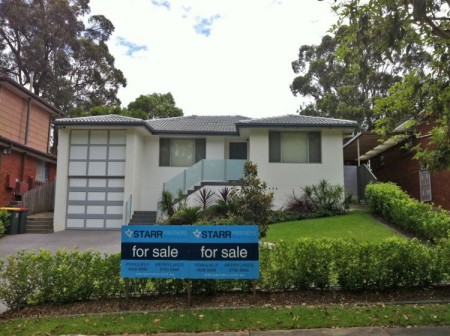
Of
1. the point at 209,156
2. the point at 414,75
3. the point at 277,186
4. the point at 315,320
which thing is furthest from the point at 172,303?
the point at 209,156

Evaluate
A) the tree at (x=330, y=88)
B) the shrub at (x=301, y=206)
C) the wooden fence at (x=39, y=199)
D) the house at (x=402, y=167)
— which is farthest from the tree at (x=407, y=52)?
the tree at (x=330, y=88)

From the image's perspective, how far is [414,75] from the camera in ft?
23.6

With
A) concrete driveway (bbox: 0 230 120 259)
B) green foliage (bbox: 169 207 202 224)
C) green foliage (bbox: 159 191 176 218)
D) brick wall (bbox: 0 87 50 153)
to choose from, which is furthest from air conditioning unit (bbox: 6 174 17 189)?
green foliage (bbox: 169 207 202 224)

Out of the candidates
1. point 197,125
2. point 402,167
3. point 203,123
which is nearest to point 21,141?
point 197,125

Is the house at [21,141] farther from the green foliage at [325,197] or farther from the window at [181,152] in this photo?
the green foliage at [325,197]

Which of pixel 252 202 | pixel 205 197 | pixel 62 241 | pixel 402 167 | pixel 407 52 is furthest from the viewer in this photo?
pixel 402 167

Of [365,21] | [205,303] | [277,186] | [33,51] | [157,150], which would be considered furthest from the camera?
[33,51]

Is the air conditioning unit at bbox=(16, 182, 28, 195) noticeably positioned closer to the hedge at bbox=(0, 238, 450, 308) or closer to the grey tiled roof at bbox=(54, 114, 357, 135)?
the grey tiled roof at bbox=(54, 114, 357, 135)

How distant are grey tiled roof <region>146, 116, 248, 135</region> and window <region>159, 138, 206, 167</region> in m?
0.59

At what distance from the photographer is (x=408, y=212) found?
13.3m

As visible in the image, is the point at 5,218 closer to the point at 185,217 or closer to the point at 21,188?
the point at 21,188

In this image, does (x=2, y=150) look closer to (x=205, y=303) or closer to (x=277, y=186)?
(x=277, y=186)

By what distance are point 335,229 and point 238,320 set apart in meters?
9.16

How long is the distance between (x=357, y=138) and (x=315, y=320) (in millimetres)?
16980
